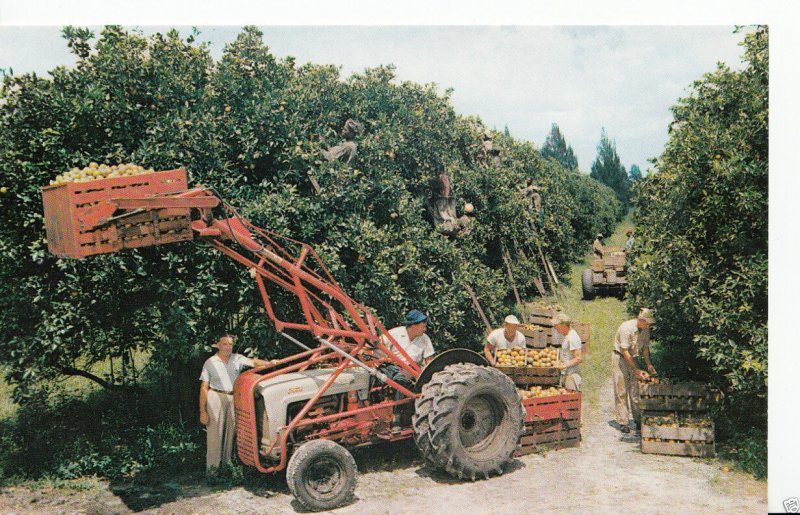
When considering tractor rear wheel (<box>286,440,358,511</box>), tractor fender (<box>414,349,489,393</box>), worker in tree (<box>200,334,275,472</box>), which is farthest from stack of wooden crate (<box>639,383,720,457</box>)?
worker in tree (<box>200,334,275,472</box>)

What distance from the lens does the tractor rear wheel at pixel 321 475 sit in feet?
23.2

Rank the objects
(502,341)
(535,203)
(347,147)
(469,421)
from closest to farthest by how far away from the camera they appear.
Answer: (469,421), (502,341), (347,147), (535,203)

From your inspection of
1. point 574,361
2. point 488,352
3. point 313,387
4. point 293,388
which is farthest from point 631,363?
point 293,388

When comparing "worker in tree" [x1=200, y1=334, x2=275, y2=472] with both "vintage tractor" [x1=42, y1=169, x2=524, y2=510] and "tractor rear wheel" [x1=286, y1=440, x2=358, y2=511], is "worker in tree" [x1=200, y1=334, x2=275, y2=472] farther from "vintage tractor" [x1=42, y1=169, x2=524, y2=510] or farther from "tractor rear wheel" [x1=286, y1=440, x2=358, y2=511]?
"tractor rear wheel" [x1=286, y1=440, x2=358, y2=511]

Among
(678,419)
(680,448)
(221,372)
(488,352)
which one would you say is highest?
(221,372)

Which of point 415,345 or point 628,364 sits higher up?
point 415,345

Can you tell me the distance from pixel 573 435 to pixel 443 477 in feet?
7.87

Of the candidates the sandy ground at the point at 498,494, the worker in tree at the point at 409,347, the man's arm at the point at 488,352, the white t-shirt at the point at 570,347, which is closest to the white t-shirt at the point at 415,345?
the worker in tree at the point at 409,347

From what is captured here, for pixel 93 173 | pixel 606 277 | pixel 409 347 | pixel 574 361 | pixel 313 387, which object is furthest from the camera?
pixel 606 277

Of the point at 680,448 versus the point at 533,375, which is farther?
the point at 533,375

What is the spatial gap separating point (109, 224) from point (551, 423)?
643 centimetres

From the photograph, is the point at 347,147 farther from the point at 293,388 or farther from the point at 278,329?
the point at 293,388

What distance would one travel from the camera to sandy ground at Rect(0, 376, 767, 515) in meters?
7.32

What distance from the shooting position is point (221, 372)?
8.16m
